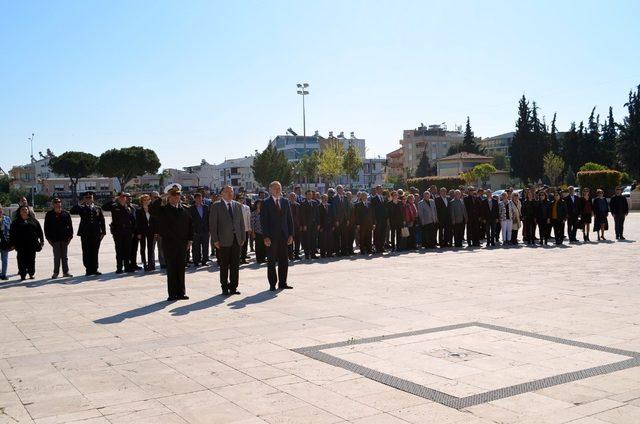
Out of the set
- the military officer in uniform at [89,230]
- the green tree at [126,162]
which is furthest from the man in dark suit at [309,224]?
the green tree at [126,162]

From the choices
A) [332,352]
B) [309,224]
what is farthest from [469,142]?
[332,352]

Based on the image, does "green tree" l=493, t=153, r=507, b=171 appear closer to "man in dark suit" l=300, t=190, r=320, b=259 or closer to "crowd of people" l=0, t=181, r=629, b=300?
"crowd of people" l=0, t=181, r=629, b=300

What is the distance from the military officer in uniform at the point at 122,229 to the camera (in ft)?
51.6

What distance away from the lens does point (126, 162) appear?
91188 millimetres

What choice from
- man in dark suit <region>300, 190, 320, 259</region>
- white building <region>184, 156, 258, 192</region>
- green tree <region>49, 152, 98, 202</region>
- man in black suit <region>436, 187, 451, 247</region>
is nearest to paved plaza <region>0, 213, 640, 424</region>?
man in dark suit <region>300, 190, 320, 259</region>

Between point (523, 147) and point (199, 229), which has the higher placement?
Answer: point (523, 147)

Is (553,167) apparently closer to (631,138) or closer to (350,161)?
(631,138)

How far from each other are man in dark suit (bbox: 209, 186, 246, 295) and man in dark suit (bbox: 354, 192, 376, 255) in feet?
25.6

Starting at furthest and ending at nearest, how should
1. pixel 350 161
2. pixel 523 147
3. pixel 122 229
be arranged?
1. pixel 523 147
2. pixel 350 161
3. pixel 122 229

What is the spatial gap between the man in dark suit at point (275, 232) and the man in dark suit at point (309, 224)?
595 centimetres

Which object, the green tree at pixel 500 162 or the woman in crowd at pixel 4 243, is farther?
the green tree at pixel 500 162

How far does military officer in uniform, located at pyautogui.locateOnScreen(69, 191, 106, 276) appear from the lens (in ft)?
50.1

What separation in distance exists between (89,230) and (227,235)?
5.09m

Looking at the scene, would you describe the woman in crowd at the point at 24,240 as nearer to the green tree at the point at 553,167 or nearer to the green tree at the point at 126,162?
the green tree at the point at 553,167
